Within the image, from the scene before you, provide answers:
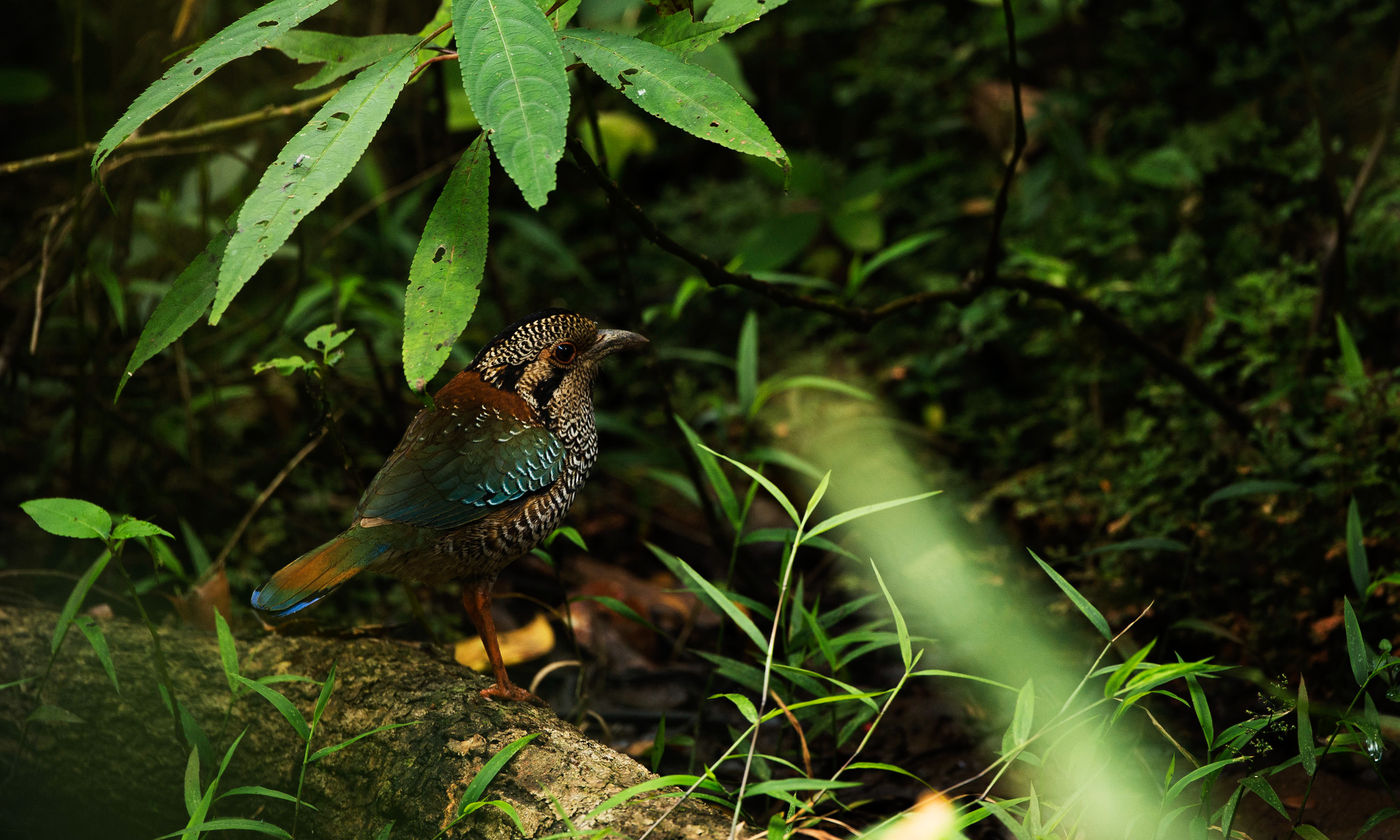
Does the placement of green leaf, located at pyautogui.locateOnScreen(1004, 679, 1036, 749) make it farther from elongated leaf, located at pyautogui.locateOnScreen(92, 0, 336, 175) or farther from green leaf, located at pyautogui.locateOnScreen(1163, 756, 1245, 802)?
elongated leaf, located at pyautogui.locateOnScreen(92, 0, 336, 175)

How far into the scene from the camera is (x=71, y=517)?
2.30 metres

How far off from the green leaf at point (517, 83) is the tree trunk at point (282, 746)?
51.4 inches

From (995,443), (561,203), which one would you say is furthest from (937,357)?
(561,203)

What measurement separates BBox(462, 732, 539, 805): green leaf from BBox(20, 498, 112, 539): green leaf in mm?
1014

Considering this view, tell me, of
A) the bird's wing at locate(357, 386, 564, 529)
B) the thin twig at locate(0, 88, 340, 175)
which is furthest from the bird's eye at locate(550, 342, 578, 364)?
the thin twig at locate(0, 88, 340, 175)

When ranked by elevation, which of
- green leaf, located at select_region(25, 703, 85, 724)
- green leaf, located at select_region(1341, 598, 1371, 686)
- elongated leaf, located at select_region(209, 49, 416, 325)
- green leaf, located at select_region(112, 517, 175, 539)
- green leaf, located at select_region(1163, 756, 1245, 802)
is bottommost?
green leaf, located at select_region(1163, 756, 1245, 802)

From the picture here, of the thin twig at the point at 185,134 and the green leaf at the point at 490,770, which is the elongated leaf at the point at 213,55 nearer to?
the thin twig at the point at 185,134

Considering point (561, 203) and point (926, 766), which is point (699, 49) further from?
point (561, 203)

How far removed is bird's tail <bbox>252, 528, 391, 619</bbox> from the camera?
2.33 meters

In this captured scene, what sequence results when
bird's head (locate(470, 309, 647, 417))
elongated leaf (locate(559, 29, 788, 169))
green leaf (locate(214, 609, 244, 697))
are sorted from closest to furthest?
elongated leaf (locate(559, 29, 788, 169)) → green leaf (locate(214, 609, 244, 697)) → bird's head (locate(470, 309, 647, 417))

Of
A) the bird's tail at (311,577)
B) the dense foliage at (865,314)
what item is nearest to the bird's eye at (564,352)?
the dense foliage at (865,314)

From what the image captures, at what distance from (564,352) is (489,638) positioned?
33.7 inches

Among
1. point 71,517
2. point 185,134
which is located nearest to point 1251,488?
point 71,517

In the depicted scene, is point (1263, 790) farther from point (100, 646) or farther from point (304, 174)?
point (100, 646)
